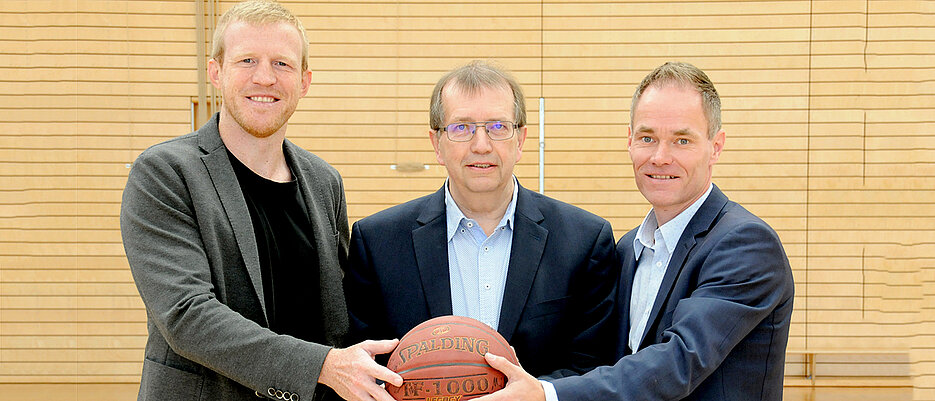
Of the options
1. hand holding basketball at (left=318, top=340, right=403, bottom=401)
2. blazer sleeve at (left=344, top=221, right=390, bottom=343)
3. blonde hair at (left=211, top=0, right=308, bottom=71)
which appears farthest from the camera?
blazer sleeve at (left=344, top=221, right=390, bottom=343)

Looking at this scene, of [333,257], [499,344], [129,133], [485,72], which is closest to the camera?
[499,344]

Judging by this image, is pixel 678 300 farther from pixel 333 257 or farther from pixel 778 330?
pixel 333 257

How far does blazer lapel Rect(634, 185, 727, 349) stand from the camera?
271 centimetres

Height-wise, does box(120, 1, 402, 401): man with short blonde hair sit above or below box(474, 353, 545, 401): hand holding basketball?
above

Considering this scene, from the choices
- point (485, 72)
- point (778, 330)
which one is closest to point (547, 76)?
point (485, 72)

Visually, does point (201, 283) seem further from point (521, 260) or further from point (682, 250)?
point (682, 250)

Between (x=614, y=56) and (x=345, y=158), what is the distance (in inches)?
108

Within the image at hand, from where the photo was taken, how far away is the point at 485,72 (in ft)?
9.53

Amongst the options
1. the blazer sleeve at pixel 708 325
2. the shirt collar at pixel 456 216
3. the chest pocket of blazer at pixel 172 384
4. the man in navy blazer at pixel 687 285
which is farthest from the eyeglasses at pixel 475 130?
the chest pocket of blazer at pixel 172 384

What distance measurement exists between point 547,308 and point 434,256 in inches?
18.6

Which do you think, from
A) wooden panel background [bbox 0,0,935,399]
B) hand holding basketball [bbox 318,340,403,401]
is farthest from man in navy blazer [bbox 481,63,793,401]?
wooden panel background [bbox 0,0,935,399]

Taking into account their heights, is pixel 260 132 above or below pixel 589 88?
below

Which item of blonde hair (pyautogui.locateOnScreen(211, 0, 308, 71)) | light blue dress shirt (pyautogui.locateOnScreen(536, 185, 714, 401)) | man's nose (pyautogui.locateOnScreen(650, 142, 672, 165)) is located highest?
blonde hair (pyautogui.locateOnScreen(211, 0, 308, 71))

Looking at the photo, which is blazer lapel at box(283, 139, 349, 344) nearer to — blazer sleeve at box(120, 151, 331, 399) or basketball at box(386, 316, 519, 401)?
blazer sleeve at box(120, 151, 331, 399)
